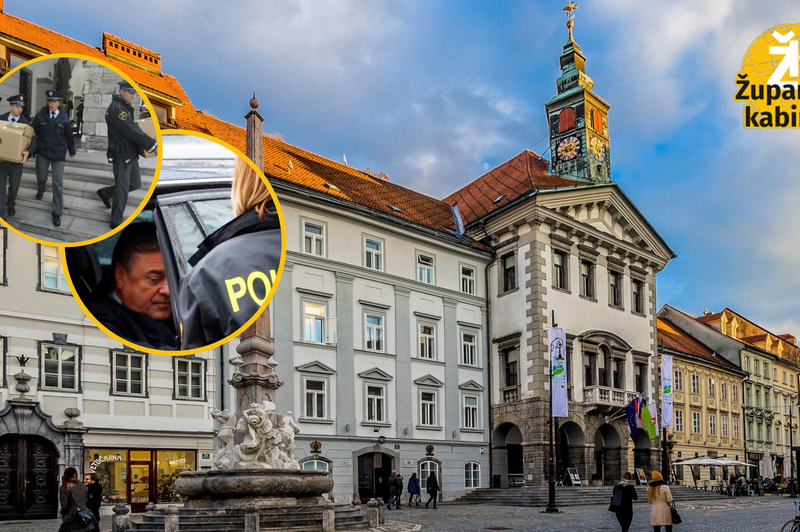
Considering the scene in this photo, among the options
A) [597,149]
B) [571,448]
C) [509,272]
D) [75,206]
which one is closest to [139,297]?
[75,206]

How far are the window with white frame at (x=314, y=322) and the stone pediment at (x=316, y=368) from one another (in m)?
0.87

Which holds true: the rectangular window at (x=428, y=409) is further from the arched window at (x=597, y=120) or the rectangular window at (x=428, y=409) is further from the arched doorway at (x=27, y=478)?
the arched window at (x=597, y=120)

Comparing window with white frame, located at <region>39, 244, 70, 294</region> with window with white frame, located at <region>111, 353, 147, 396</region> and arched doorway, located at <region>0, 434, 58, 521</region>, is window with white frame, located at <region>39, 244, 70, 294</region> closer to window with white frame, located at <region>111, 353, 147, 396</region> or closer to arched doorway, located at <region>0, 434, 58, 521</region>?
window with white frame, located at <region>111, 353, 147, 396</region>

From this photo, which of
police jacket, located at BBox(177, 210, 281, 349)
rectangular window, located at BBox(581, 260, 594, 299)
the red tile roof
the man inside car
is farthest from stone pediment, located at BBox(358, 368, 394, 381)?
the man inside car

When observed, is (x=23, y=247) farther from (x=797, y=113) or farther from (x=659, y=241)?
(x=659, y=241)

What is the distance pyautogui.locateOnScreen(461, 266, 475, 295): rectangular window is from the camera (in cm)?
3875

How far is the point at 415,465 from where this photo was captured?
113ft

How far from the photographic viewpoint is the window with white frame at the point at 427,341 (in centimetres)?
3584

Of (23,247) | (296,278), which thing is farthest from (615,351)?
(23,247)

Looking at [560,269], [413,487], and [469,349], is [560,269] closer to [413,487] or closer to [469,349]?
[469,349]

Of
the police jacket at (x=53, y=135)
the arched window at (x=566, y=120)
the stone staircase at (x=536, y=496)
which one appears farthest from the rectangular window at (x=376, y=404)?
the police jacket at (x=53, y=135)

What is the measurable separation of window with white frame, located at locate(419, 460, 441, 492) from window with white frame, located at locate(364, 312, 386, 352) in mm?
5177

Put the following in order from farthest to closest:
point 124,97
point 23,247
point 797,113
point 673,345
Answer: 1. point 673,345
2. point 23,247
3. point 797,113
4. point 124,97

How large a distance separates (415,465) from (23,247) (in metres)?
17.4
